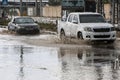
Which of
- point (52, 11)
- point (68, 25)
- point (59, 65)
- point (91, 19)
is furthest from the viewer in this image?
point (52, 11)

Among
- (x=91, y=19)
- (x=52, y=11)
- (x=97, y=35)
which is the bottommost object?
(x=52, y=11)

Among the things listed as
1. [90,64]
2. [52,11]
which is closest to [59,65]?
[90,64]

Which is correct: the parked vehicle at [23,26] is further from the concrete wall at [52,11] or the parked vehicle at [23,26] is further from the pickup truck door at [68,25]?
the concrete wall at [52,11]

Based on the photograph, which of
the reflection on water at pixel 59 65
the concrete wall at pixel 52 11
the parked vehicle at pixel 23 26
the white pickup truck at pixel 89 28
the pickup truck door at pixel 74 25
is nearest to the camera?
the reflection on water at pixel 59 65

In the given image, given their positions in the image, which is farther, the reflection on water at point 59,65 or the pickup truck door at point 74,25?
the pickup truck door at point 74,25

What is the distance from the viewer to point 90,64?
16.4 m

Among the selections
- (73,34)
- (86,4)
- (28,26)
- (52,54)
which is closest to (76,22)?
(73,34)

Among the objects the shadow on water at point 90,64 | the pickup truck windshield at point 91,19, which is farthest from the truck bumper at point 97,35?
the shadow on water at point 90,64

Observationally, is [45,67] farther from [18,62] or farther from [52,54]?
[52,54]

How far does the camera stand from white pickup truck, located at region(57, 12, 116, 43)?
2530 centimetres

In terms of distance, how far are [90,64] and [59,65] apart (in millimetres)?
1145

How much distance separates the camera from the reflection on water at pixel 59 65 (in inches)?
528

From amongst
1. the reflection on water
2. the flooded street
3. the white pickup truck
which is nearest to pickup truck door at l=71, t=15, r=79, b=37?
the white pickup truck

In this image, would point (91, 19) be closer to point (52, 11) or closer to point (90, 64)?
point (90, 64)
